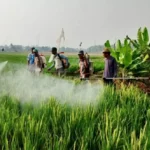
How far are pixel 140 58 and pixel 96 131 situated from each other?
22.0 feet

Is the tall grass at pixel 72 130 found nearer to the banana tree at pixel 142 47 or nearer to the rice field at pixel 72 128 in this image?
the rice field at pixel 72 128

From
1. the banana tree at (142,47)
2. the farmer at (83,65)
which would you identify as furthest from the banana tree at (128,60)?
the farmer at (83,65)

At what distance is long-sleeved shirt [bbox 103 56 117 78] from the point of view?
25.6 ft

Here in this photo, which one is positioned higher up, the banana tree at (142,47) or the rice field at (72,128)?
the banana tree at (142,47)

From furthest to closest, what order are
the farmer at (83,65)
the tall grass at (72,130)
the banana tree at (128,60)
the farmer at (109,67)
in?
the banana tree at (128,60), the farmer at (83,65), the farmer at (109,67), the tall grass at (72,130)

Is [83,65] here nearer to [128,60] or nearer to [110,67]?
[110,67]

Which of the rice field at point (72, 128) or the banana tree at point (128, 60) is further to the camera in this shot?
the banana tree at point (128, 60)

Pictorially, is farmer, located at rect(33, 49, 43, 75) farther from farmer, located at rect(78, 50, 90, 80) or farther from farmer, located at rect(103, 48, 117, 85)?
farmer, located at rect(103, 48, 117, 85)

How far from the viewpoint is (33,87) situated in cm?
676

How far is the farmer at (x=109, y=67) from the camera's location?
7777mm

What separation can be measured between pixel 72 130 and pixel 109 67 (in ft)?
13.6

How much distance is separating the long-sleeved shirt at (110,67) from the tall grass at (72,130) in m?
2.60

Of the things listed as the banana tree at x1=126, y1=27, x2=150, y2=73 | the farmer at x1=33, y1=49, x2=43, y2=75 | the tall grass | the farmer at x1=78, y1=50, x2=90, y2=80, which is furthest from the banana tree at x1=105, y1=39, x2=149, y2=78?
the tall grass

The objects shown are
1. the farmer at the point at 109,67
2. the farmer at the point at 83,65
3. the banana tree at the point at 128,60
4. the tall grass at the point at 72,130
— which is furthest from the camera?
the banana tree at the point at 128,60
